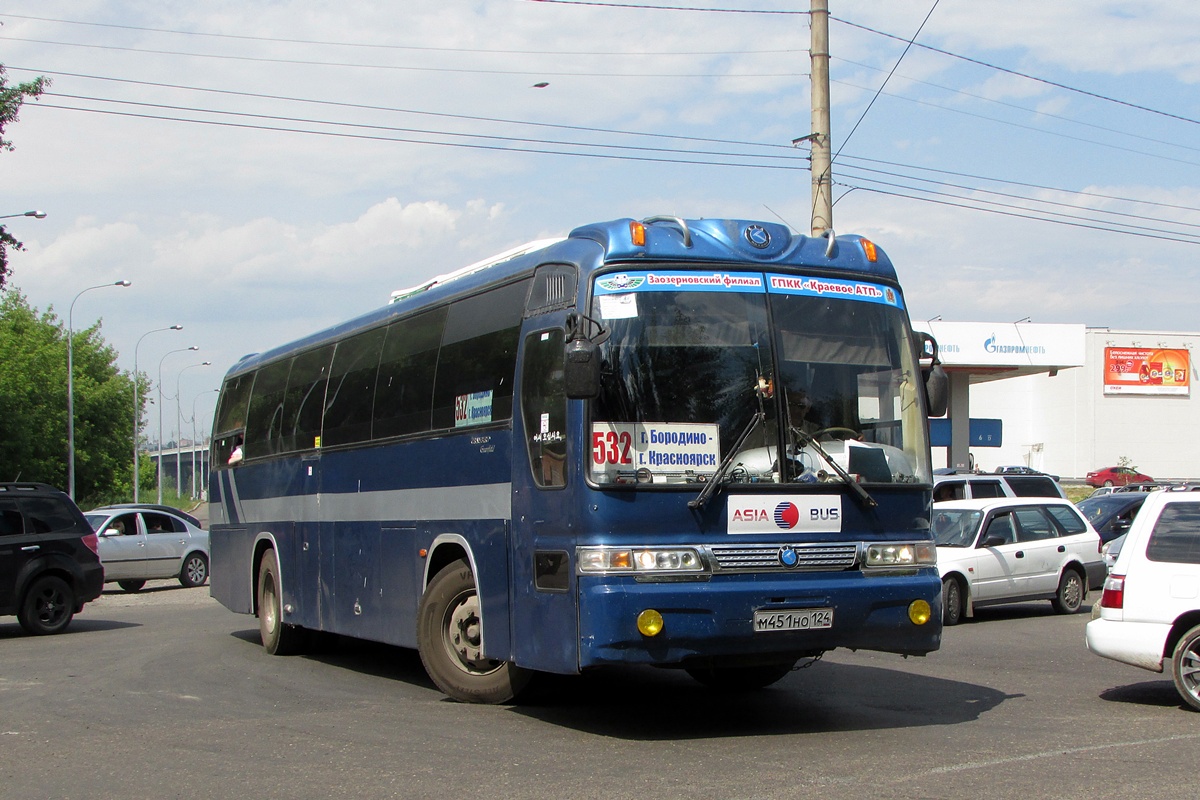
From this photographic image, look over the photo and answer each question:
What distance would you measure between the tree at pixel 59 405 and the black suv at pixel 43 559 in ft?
127

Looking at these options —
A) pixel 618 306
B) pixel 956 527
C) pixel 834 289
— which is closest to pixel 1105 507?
pixel 956 527

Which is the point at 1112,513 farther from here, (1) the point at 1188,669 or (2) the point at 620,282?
(2) the point at 620,282

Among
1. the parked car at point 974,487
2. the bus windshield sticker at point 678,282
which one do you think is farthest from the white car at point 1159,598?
the parked car at point 974,487

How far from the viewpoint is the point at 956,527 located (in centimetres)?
1709

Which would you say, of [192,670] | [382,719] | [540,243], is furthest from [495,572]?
[192,670]

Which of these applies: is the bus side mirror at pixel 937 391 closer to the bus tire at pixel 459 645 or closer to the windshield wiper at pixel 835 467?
the windshield wiper at pixel 835 467

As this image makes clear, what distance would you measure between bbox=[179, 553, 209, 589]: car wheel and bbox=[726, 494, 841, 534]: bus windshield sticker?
20.6 metres

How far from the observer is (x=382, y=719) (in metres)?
9.26

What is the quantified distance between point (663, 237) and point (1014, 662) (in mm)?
6417

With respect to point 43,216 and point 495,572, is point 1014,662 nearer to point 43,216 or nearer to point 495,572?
point 495,572

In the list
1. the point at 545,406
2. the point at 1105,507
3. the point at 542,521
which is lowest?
the point at 1105,507

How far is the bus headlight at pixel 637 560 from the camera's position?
7777 millimetres

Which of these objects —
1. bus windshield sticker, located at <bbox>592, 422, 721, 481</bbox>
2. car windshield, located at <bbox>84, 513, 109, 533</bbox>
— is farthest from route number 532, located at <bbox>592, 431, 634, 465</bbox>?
car windshield, located at <bbox>84, 513, 109, 533</bbox>

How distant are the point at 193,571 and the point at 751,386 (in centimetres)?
2093
